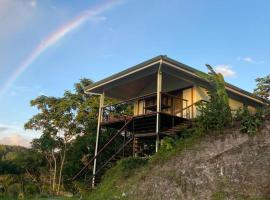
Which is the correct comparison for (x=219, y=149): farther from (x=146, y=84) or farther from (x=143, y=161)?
(x=146, y=84)

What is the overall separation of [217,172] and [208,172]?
1.02 feet

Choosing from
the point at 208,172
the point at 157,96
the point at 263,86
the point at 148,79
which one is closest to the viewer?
the point at 208,172

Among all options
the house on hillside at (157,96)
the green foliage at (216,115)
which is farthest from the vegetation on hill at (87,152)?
the house on hillside at (157,96)

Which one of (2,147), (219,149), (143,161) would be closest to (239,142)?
(219,149)

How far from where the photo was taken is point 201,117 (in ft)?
47.7

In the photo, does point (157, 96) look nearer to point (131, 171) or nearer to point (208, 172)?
point (131, 171)

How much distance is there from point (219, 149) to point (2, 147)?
6261 cm

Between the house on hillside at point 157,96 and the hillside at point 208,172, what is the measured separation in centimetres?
289

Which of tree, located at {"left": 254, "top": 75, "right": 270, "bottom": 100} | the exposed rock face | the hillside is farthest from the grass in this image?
tree, located at {"left": 254, "top": 75, "right": 270, "bottom": 100}

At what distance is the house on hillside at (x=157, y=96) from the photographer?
17.4 m

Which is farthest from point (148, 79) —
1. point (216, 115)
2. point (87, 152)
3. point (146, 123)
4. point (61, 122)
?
point (61, 122)

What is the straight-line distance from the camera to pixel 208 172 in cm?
1235

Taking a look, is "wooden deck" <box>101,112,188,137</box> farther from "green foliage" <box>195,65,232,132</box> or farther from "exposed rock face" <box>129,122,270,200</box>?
"exposed rock face" <box>129,122,270,200</box>

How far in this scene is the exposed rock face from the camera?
1144 centimetres
